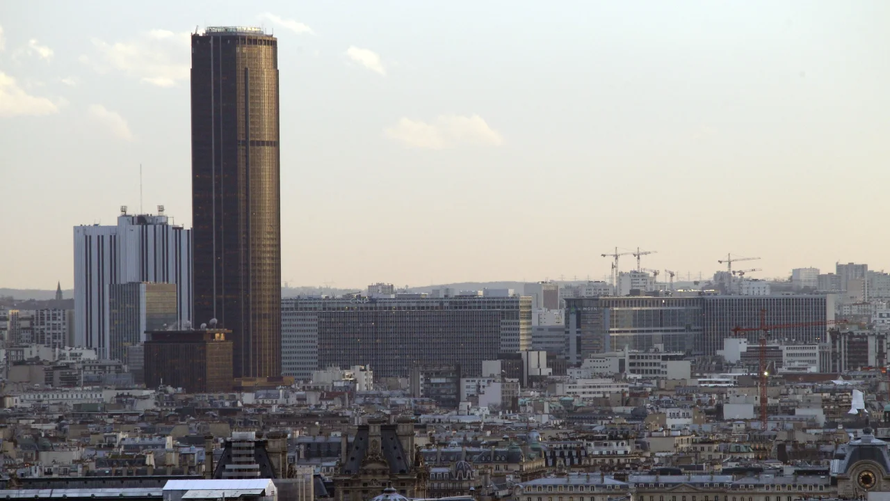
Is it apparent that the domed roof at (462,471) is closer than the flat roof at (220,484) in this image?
No

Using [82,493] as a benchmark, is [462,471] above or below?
below

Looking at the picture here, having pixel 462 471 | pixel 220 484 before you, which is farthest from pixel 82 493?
pixel 462 471

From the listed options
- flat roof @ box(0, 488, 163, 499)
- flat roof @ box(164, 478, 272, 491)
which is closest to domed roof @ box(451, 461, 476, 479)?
flat roof @ box(0, 488, 163, 499)

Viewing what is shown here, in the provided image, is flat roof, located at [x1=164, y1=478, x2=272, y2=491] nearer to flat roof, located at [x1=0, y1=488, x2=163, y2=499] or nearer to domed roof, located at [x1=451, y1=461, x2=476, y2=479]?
flat roof, located at [x1=0, y1=488, x2=163, y2=499]

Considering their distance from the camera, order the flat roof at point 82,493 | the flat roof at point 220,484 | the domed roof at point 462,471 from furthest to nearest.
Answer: the domed roof at point 462,471 → the flat roof at point 82,493 → the flat roof at point 220,484

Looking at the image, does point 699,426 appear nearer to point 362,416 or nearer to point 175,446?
point 362,416

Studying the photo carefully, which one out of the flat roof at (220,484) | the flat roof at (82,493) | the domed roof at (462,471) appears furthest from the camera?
the domed roof at (462,471)

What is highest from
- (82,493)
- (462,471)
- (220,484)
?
(220,484)

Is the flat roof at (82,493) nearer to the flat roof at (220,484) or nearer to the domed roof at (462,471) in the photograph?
the flat roof at (220,484)

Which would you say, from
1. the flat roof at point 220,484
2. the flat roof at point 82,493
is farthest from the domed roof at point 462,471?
the flat roof at point 220,484

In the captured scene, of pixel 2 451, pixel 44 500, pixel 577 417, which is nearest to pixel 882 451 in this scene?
pixel 44 500

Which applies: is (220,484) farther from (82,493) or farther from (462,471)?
(462,471)

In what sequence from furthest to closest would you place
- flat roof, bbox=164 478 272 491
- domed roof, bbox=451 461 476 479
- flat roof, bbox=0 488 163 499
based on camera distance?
domed roof, bbox=451 461 476 479 < flat roof, bbox=0 488 163 499 < flat roof, bbox=164 478 272 491

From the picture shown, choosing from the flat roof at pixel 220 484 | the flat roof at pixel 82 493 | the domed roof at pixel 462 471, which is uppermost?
the flat roof at pixel 220 484
